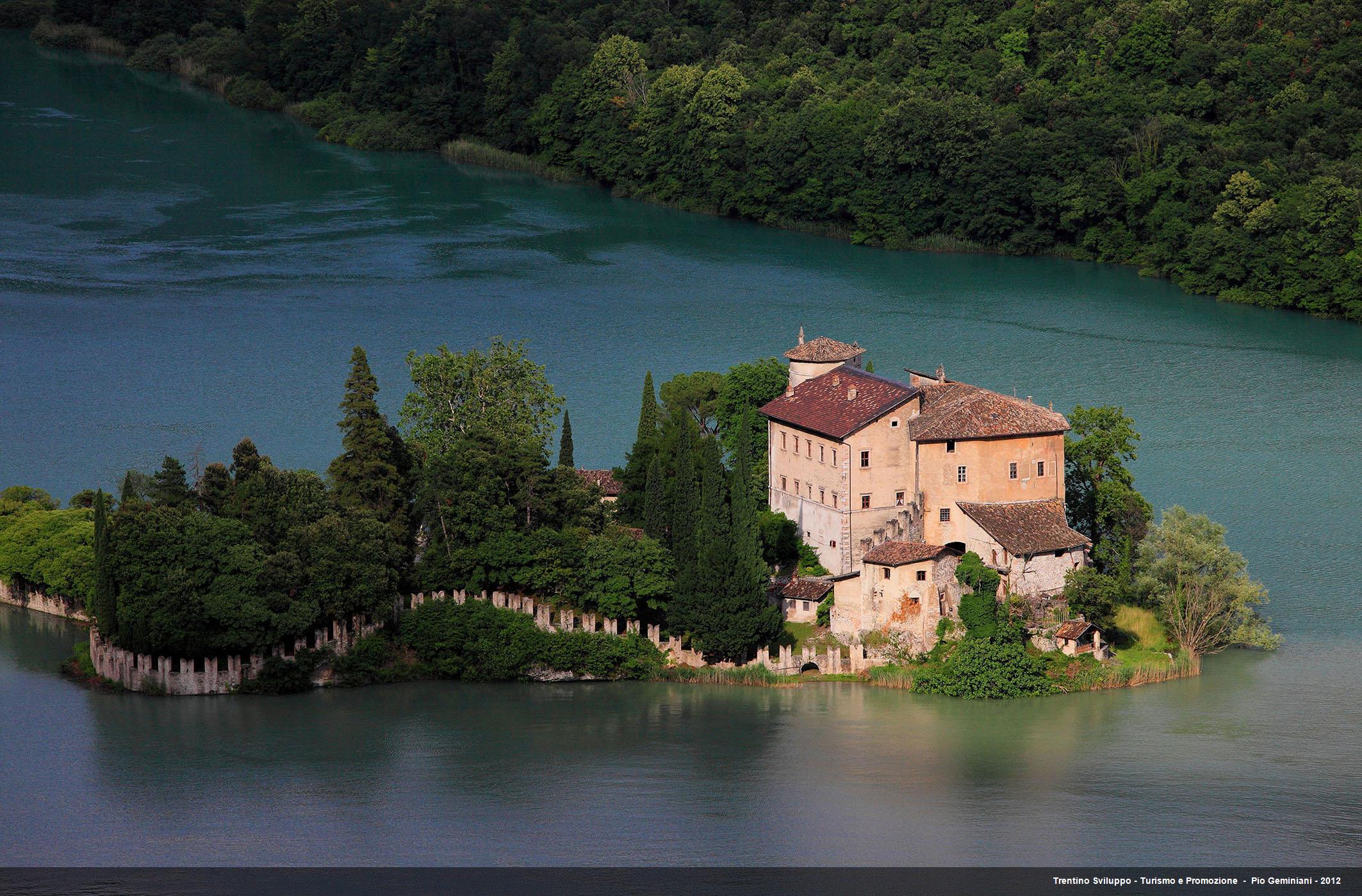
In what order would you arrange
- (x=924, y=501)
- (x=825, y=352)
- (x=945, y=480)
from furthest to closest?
1. (x=825, y=352)
2. (x=924, y=501)
3. (x=945, y=480)

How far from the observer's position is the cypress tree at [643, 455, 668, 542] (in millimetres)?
59938

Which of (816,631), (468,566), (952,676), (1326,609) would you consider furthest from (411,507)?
(1326,609)

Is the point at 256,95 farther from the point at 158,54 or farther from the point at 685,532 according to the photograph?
the point at 685,532

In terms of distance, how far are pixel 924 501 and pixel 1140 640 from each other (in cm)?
634

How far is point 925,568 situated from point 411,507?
13.9 m

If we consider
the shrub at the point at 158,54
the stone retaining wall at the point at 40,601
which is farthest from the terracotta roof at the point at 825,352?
the shrub at the point at 158,54

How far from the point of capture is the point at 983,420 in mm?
58188

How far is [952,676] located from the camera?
56031 mm

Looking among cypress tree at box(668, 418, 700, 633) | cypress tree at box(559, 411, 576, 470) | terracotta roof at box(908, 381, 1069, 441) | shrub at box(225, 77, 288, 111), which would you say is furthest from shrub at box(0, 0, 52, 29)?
terracotta roof at box(908, 381, 1069, 441)

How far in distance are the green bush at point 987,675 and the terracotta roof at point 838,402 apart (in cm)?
631

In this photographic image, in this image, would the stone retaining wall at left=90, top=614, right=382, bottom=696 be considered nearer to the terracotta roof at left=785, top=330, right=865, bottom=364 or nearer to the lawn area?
the terracotta roof at left=785, top=330, right=865, bottom=364

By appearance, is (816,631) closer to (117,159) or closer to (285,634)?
(285,634)

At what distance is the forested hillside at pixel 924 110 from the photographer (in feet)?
334

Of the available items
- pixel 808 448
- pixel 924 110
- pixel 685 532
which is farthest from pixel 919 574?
pixel 924 110
